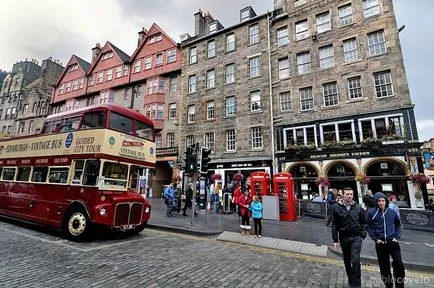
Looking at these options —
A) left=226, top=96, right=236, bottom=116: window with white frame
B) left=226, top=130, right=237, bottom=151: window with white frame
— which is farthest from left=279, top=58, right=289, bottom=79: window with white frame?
left=226, top=130, right=237, bottom=151: window with white frame

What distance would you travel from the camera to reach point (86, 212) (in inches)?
313

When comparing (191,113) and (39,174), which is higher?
(191,113)

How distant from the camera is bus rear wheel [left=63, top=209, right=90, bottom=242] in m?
7.83

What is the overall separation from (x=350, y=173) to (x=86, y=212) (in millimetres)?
16872

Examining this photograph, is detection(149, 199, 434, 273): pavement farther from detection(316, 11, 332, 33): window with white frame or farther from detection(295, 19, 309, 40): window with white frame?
detection(295, 19, 309, 40): window with white frame

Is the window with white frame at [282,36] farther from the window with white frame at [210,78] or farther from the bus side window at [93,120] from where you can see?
the bus side window at [93,120]

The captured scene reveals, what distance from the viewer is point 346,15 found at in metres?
19.3

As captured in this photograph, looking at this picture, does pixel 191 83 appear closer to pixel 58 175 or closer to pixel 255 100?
pixel 255 100

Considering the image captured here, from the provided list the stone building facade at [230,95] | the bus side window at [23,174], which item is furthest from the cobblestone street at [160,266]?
the stone building facade at [230,95]

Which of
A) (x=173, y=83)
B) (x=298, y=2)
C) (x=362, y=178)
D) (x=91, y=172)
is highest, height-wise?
(x=298, y=2)

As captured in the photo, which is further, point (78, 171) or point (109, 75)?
point (109, 75)

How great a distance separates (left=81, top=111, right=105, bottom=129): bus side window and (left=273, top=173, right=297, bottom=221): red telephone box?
9.75 m

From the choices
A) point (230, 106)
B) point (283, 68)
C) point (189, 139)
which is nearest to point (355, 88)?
point (283, 68)

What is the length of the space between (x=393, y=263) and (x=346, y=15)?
2089cm
